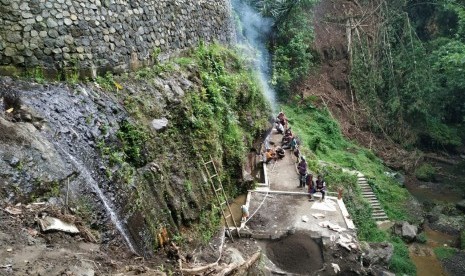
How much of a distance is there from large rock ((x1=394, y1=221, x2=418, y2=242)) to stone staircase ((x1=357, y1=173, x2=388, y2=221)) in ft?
2.57

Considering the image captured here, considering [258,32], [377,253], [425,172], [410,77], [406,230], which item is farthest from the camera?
[258,32]

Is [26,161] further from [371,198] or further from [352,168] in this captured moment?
[352,168]

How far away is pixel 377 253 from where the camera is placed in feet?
50.7

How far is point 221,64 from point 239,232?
23.4 feet

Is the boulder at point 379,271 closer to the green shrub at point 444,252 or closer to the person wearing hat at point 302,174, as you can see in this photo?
the person wearing hat at point 302,174

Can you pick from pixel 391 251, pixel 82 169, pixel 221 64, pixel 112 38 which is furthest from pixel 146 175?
pixel 391 251

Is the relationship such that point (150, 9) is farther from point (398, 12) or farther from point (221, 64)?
point (398, 12)

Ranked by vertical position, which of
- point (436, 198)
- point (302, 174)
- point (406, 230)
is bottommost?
point (436, 198)

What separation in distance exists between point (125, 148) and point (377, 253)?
35.8 ft

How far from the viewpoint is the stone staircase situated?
66.8 ft

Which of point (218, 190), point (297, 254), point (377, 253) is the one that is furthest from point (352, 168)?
point (218, 190)

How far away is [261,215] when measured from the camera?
1444 centimetres

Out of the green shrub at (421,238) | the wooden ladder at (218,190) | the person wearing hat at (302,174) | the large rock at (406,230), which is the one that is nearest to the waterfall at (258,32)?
the large rock at (406,230)

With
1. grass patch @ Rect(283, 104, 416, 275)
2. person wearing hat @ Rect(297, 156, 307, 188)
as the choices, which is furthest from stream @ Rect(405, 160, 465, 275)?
person wearing hat @ Rect(297, 156, 307, 188)
